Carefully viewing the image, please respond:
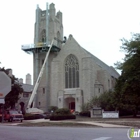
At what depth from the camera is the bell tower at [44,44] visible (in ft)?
219

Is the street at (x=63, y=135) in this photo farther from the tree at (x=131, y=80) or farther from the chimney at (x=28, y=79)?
the chimney at (x=28, y=79)

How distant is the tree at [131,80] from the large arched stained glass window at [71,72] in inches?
829

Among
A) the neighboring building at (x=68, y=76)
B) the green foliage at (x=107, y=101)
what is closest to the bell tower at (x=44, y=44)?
the neighboring building at (x=68, y=76)

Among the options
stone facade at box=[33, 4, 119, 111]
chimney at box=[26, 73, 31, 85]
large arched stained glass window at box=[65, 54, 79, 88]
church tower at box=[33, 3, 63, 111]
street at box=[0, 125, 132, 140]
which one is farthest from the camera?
chimney at box=[26, 73, 31, 85]

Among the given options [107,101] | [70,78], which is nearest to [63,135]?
[107,101]

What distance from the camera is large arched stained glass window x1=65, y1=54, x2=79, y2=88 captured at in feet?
208

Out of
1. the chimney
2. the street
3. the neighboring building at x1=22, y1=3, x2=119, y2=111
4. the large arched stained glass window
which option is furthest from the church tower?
the street

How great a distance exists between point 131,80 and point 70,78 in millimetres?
25511

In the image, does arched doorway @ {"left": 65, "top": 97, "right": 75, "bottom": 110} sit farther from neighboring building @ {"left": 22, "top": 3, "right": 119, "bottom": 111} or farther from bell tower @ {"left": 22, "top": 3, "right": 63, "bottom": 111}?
bell tower @ {"left": 22, "top": 3, "right": 63, "bottom": 111}

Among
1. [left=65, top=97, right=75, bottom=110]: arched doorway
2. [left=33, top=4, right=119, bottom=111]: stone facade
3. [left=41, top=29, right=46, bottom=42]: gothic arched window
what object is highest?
[left=41, top=29, right=46, bottom=42]: gothic arched window

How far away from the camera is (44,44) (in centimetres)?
6781

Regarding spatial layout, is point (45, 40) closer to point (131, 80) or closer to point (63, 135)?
point (131, 80)

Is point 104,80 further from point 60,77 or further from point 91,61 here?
point 60,77

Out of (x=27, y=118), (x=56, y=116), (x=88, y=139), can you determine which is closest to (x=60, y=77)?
(x=27, y=118)
